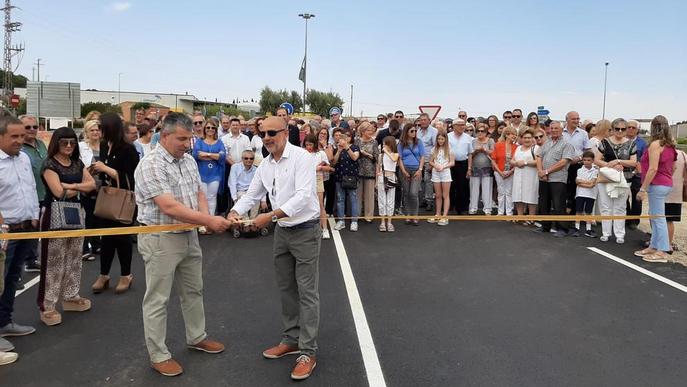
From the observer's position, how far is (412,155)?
9.10 m

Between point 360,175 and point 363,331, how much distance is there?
15.6 ft

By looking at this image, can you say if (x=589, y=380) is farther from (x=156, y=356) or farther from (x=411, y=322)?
(x=156, y=356)

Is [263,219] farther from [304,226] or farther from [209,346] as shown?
[209,346]

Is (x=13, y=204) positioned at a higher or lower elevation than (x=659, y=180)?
lower

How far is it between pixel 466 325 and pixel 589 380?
118cm

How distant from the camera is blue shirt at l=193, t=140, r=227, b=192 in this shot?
26.9ft

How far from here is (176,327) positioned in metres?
4.45

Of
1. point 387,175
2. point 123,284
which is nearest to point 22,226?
point 123,284

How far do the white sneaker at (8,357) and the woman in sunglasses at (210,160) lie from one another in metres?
4.32

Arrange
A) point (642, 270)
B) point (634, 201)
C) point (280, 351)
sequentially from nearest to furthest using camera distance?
1. point (280, 351)
2. point (642, 270)
3. point (634, 201)

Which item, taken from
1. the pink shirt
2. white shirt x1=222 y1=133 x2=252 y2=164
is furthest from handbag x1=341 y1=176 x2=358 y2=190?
the pink shirt

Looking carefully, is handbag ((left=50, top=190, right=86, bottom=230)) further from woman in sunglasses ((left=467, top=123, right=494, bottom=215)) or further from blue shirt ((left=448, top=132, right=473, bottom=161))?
woman in sunglasses ((left=467, top=123, right=494, bottom=215))

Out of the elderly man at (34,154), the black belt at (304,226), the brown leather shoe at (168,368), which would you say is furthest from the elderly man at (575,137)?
the elderly man at (34,154)

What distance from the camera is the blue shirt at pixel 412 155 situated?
9.06 m
